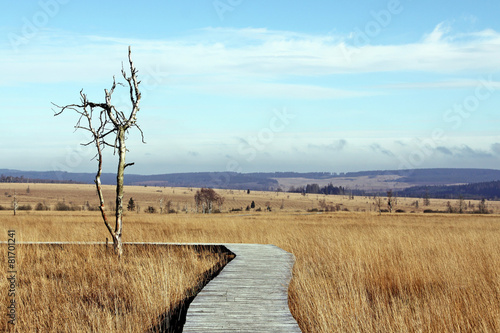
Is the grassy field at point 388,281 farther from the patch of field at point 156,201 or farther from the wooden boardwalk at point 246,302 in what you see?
the patch of field at point 156,201

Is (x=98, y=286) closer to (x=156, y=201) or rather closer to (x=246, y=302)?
(x=246, y=302)

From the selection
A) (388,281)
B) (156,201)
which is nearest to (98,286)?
(388,281)

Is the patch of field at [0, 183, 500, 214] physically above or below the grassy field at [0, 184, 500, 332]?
below

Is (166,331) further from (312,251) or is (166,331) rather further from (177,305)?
(312,251)

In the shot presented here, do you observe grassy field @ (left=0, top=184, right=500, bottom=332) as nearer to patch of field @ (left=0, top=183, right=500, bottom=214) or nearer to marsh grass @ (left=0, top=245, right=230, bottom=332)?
marsh grass @ (left=0, top=245, right=230, bottom=332)

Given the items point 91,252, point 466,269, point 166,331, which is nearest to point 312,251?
point 466,269

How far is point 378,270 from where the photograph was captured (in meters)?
11.9

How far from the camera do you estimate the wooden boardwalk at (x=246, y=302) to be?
651cm

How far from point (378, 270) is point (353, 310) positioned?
3657mm

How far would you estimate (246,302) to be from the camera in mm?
7789

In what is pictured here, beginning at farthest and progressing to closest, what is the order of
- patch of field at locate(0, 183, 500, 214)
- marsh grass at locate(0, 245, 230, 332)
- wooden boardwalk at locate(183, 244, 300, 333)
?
patch of field at locate(0, 183, 500, 214) < marsh grass at locate(0, 245, 230, 332) < wooden boardwalk at locate(183, 244, 300, 333)

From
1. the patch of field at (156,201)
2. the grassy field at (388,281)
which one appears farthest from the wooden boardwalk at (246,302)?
the patch of field at (156,201)

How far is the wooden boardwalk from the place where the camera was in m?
6.51

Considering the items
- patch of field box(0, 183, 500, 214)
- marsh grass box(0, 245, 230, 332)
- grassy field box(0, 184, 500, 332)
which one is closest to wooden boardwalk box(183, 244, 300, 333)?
grassy field box(0, 184, 500, 332)
